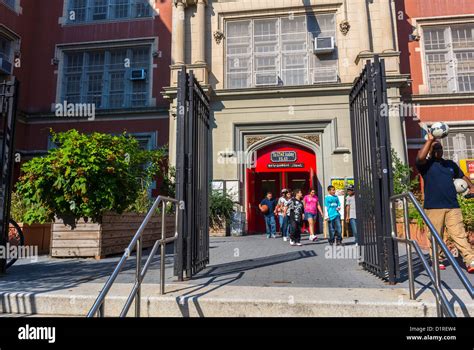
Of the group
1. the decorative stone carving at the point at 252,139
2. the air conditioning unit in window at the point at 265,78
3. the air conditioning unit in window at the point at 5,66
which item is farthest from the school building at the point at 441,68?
the air conditioning unit in window at the point at 5,66

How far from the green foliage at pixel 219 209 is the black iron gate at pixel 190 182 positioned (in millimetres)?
7191

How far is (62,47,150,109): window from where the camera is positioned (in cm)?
1712

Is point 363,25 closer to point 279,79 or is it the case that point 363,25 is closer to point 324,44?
point 324,44

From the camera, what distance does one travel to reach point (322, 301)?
3490 mm

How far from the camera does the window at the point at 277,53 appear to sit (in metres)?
14.9

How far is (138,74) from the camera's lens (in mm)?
16859

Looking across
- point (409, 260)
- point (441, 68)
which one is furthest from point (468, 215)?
point (441, 68)

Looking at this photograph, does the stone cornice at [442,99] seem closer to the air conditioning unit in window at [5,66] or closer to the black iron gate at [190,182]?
the black iron gate at [190,182]

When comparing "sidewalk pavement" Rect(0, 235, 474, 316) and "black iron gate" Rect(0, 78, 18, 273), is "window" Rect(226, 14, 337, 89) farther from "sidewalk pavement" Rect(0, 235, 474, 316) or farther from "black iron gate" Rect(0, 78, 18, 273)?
"black iron gate" Rect(0, 78, 18, 273)

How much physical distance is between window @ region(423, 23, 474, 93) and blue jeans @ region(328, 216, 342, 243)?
31.9ft

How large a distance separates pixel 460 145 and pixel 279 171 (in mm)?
7924

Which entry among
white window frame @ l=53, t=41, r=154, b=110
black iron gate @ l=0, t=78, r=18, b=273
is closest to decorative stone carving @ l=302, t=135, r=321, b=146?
white window frame @ l=53, t=41, r=154, b=110
